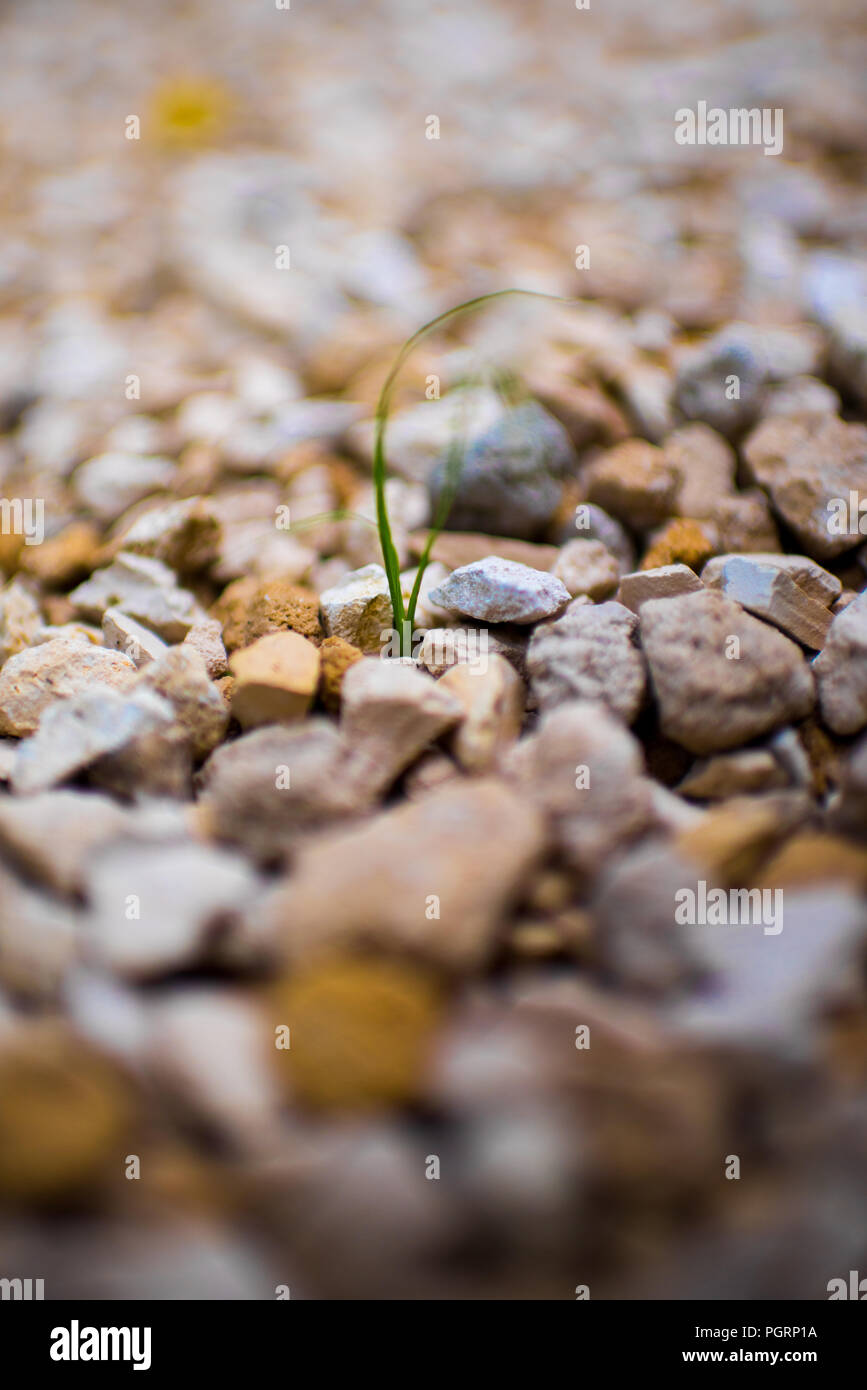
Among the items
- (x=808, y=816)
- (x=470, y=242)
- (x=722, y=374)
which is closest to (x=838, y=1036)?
(x=808, y=816)

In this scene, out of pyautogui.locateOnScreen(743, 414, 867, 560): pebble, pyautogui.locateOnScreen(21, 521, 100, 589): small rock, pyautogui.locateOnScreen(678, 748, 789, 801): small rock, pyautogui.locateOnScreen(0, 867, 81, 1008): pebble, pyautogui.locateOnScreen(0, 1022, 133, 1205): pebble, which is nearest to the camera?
pyautogui.locateOnScreen(0, 1022, 133, 1205): pebble

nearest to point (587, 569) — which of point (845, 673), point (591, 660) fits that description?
point (591, 660)

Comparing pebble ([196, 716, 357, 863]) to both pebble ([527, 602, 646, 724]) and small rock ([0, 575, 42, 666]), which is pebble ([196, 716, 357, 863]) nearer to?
pebble ([527, 602, 646, 724])

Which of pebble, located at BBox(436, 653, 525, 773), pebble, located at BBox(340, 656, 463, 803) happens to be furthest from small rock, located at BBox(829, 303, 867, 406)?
pebble, located at BBox(340, 656, 463, 803)

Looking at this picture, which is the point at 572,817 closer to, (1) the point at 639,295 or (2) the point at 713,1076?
(2) the point at 713,1076

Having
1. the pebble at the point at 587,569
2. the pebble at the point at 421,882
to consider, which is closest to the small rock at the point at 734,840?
the pebble at the point at 421,882

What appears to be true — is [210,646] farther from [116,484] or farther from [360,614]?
[116,484]
